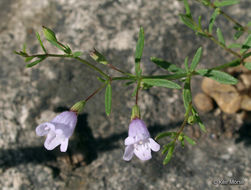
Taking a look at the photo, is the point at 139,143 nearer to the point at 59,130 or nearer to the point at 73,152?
the point at 59,130

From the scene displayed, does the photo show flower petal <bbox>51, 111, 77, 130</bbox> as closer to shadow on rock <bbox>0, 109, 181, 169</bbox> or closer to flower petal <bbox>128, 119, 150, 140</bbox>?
flower petal <bbox>128, 119, 150, 140</bbox>

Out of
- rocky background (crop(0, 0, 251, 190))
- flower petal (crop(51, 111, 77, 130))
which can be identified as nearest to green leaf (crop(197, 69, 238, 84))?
rocky background (crop(0, 0, 251, 190))

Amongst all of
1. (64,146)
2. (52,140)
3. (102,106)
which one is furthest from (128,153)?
(102,106)

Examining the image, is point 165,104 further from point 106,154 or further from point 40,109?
point 40,109

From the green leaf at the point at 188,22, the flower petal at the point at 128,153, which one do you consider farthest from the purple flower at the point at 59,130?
the green leaf at the point at 188,22

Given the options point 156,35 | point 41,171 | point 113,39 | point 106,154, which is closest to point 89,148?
point 106,154

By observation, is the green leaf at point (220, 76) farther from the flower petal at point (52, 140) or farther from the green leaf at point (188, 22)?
the flower petal at point (52, 140)
